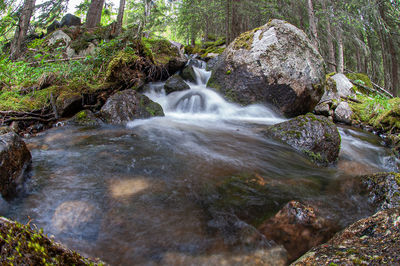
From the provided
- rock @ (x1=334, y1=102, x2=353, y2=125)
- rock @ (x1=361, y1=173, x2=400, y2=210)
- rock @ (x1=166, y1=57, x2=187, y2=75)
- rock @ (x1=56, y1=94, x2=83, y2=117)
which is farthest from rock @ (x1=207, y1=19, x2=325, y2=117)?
rock @ (x1=361, y1=173, x2=400, y2=210)

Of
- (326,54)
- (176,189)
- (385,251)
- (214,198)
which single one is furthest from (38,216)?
(326,54)

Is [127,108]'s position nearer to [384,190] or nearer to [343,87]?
[384,190]

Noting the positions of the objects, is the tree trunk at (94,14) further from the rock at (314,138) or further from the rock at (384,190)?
the rock at (384,190)

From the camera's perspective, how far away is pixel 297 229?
7.11ft

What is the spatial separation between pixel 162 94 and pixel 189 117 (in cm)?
178

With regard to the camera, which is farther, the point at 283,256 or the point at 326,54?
the point at 326,54

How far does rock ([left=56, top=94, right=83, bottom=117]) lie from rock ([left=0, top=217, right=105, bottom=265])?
5496 millimetres

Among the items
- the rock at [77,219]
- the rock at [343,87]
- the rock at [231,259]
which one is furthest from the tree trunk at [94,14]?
the rock at [231,259]

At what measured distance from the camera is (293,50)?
25.5ft

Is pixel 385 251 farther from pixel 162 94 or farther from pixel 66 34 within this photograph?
pixel 66 34

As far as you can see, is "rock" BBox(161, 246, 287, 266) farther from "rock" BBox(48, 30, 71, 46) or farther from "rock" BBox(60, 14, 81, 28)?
"rock" BBox(60, 14, 81, 28)

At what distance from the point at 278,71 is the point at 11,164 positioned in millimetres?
7424

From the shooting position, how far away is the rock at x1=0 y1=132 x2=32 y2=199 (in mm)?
2523

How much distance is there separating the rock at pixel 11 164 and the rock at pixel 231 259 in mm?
2056
